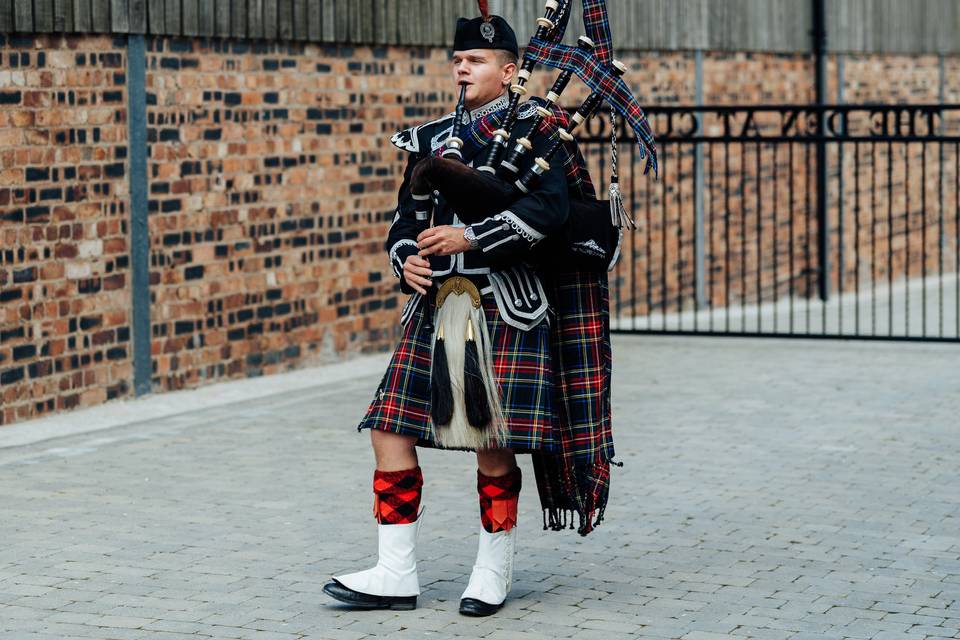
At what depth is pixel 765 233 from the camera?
16938 mm

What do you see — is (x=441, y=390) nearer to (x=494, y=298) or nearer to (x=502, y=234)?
(x=494, y=298)

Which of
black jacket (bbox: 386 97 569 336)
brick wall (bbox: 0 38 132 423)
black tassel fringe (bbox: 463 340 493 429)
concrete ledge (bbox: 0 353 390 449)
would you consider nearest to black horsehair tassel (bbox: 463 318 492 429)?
black tassel fringe (bbox: 463 340 493 429)

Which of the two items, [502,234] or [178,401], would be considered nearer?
[502,234]

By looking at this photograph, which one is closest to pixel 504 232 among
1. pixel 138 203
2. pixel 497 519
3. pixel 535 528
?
pixel 497 519

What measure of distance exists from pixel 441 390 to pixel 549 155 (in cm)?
79

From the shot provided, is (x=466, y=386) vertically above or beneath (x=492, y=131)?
beneath

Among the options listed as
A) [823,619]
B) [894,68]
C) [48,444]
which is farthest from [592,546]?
[894,68]

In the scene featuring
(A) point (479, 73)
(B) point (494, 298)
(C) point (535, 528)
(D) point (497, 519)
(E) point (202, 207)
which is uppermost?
(A) point (479, 73)

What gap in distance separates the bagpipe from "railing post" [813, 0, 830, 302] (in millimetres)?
11351

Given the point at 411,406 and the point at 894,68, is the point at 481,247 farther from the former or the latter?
the point at 894,68

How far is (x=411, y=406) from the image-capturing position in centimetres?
583

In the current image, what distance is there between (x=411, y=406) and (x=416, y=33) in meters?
7.11

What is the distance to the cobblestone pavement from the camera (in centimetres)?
579

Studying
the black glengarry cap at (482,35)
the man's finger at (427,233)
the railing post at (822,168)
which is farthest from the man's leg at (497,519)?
the railing post at (822,168)
